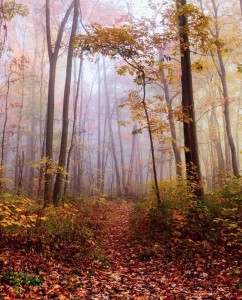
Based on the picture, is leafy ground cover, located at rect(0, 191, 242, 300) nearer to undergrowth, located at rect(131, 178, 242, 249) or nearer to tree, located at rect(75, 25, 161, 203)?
undergrowth, located at rect(131, 178, 242, 249)

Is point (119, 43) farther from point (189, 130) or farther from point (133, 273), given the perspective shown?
point (133, 273)

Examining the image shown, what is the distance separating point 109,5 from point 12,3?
1604 centimetres

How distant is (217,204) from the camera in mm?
8664

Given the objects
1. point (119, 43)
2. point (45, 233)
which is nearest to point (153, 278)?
point (45, 233)

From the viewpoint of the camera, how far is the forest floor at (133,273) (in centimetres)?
505

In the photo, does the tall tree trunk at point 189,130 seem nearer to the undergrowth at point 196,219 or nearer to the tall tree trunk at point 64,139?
the undergrowth at point 196,219

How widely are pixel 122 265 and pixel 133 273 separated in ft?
1.88

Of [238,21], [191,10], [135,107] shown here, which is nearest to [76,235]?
[135,107]

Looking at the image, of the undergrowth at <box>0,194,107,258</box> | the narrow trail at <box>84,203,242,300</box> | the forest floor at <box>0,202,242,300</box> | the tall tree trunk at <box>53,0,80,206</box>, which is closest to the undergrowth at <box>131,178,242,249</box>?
the forest floor at <box>0,202,242,300</box>

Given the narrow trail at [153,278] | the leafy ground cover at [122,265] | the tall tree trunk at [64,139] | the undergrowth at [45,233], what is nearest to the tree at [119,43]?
the tall tree trunk at [64,139]

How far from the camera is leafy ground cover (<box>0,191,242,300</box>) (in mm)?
5109

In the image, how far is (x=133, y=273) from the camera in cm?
633

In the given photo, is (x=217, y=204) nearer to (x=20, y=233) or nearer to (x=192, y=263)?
(x=192, y=263)

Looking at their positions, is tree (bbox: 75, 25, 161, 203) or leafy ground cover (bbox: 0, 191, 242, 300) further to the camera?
tree (bbox: 75, 25, 161, 203)
